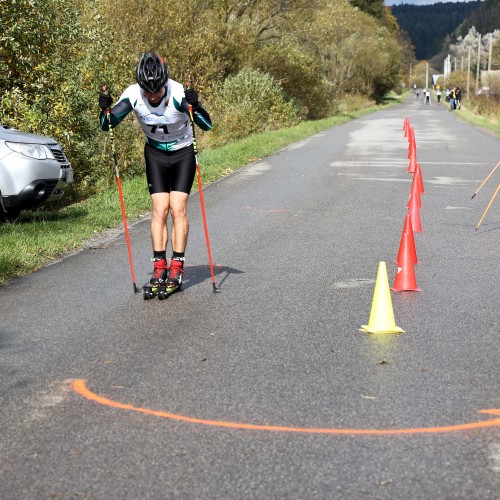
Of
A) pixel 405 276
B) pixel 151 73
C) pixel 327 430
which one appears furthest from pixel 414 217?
pixel 327 430

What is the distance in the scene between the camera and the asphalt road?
3.90 m

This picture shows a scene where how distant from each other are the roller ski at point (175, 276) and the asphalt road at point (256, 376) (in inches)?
4.4

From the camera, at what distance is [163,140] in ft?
25.4

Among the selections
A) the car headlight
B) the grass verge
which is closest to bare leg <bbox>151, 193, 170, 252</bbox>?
the grass verge

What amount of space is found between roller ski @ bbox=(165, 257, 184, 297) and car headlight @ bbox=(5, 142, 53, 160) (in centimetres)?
417

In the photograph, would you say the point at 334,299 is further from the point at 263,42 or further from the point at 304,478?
the point at 263,42

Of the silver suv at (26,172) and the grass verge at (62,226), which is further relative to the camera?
the silver suv at (26,172)

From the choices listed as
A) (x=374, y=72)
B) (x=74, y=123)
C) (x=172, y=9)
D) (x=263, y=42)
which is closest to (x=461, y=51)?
(x=374, y=72)

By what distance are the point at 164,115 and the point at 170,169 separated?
0.53 m

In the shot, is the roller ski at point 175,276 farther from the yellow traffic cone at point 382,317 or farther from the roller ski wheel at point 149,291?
the yellow traffic cone at point 382,317

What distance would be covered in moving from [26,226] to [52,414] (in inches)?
269

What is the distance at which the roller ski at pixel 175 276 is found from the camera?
7711mm

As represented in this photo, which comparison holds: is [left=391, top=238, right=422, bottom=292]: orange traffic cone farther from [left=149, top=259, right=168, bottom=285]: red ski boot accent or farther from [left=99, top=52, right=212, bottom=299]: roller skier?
[left=149, top=259, right=168, bottom=285]: red ski boot accent

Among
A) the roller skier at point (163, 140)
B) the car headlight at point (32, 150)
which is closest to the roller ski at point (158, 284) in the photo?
the roller skier at point (163, 140)
